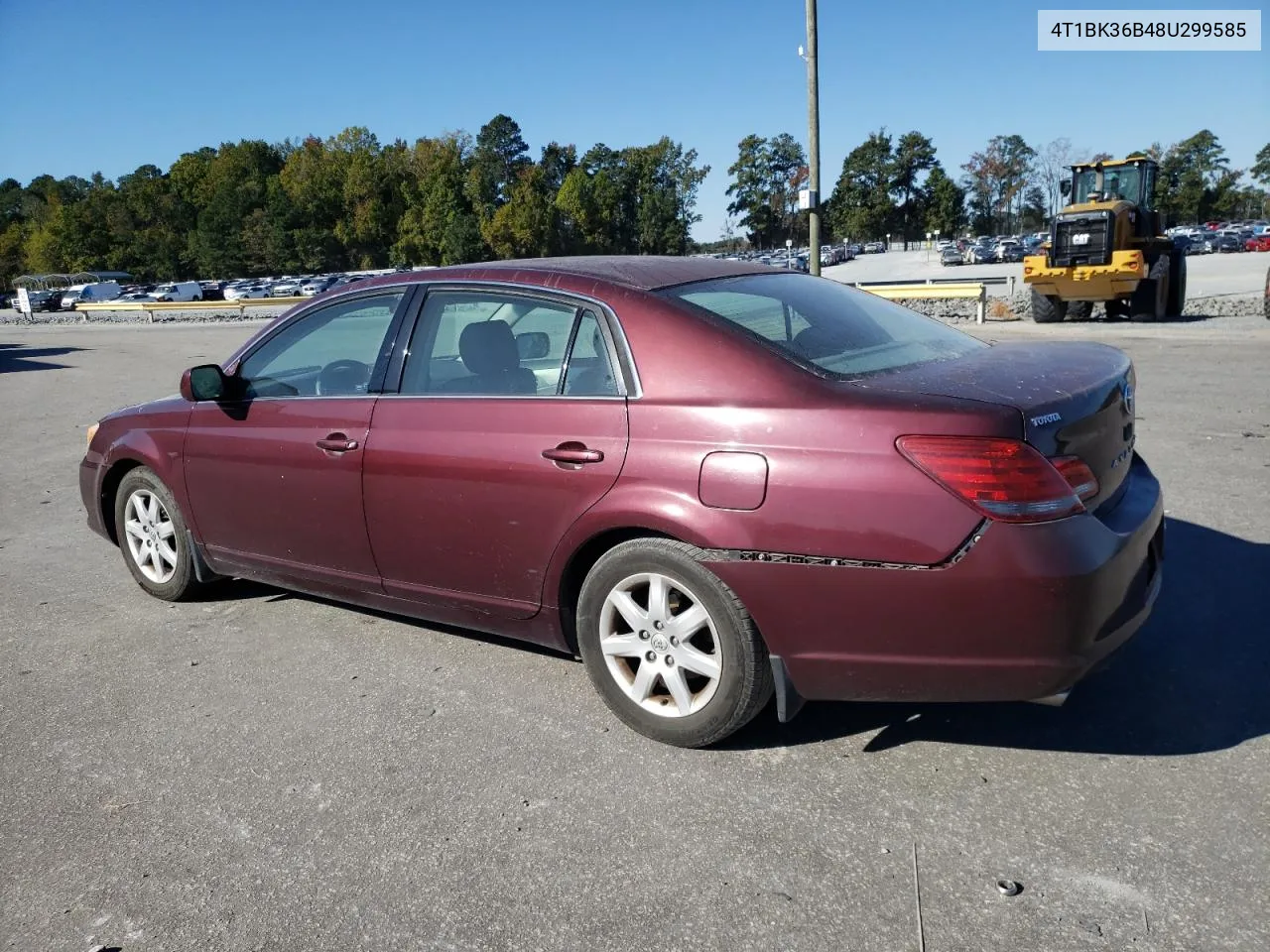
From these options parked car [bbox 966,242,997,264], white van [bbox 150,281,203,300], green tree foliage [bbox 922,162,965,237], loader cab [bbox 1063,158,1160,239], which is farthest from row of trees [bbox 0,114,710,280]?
loader cab [bbox 1063,158,1160,239]

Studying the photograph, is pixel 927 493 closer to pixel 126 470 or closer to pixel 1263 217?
pixel 126 470

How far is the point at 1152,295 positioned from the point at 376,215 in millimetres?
97811

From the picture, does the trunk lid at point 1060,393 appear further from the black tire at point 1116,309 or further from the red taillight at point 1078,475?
the black tire at point 1116,309

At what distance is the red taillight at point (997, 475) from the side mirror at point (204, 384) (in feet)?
10.2

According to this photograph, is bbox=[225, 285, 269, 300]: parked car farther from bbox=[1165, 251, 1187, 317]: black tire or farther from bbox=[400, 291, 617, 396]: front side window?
bbox=[400, 291, 617, 396]: front side window

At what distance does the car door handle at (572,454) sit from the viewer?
3.21m

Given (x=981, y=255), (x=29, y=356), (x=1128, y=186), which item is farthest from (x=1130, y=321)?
(x=981, y=255)

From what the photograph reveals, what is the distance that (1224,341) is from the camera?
48.5ft

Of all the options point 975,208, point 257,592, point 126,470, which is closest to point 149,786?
point 257,592

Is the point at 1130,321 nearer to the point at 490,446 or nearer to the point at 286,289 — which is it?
A: the point at 490,446

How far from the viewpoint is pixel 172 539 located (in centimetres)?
486

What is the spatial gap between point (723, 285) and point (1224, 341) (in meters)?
14.1

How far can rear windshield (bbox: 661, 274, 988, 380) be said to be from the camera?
3.24 meters

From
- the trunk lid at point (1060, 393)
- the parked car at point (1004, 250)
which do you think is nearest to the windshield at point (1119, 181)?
the trunk lid at point (1060, 393)
